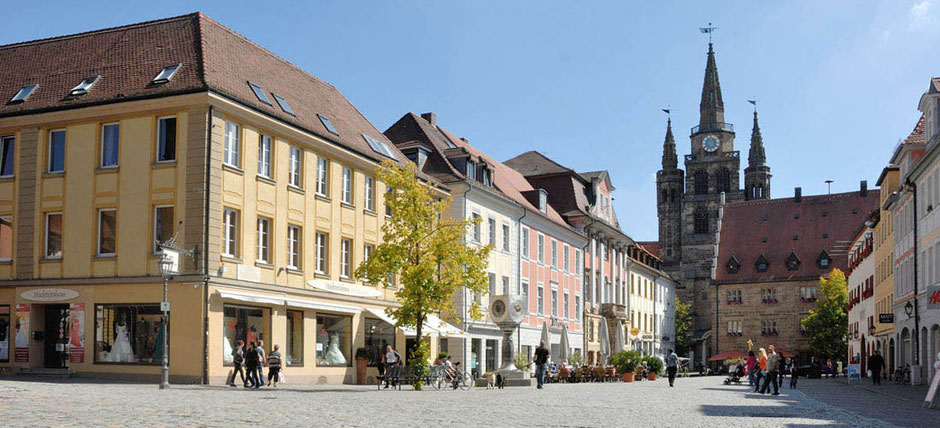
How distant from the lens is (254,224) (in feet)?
102

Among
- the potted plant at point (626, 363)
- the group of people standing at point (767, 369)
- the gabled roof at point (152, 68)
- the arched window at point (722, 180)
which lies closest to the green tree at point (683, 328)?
the arched window at point (722, 180)

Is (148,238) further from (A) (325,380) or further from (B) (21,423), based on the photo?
(B) (21,423)

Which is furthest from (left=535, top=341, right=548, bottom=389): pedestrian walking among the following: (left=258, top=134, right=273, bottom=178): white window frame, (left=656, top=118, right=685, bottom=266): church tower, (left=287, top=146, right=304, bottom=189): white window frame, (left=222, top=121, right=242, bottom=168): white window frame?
(left=656, top=118, right=685, bottom=266): church tower

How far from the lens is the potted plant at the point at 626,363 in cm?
4947

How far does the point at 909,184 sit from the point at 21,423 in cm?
3680

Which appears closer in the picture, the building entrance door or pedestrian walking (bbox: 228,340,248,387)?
pedestrian walking (bbox: 228,340,248,387)

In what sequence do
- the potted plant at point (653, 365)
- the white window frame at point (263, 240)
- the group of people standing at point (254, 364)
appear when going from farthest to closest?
the potted plant at point (653, 365), the white window frame at point (263, 240), the group of people standing at point (254, 364)

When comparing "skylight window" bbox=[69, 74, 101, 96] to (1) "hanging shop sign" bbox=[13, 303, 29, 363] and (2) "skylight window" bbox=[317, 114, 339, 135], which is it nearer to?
(1) "hanging shop sign" bbox=[13, 303, 29, 363]

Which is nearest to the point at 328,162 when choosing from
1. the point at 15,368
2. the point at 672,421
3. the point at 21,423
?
the point at 15,368

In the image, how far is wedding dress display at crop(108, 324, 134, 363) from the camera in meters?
29.1

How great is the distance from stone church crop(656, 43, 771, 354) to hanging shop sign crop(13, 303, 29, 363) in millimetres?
99909

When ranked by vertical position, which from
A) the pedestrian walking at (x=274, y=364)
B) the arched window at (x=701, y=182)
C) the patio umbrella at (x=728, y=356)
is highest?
the arched window at (x=701, y=182)

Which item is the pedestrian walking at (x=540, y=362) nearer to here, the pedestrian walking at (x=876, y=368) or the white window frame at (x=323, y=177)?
the white window frame at (x=323, y=177)

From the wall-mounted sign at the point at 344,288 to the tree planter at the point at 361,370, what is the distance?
228 cm
